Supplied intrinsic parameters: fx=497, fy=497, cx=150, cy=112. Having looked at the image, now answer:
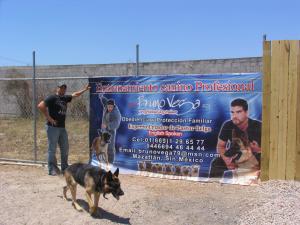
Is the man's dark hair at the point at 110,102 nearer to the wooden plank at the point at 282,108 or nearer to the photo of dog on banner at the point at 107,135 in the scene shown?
the photo of dog on banner at the point at 107,135

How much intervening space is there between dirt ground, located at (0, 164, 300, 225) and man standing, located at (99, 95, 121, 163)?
3.77ft

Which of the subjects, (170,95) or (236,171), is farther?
(170,95)

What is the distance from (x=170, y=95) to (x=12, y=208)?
3679 mm

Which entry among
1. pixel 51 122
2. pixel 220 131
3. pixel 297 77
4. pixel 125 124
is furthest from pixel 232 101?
pixel 51 122

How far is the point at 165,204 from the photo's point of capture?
7.75 meters

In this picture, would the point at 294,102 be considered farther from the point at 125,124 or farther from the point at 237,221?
the point at 125,124

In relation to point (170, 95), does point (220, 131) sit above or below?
below

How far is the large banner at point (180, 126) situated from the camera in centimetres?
899

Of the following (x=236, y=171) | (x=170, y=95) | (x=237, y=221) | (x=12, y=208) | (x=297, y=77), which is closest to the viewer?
(x=237, y=221)

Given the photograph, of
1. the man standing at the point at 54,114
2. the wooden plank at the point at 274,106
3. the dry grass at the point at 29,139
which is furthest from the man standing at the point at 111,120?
the wooden plank at the point at 274,106

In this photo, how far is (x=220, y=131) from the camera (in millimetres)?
9203

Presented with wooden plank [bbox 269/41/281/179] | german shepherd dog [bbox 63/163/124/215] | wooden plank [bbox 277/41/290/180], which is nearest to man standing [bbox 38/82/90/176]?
german shepherd dog [bbox 63/163/124/215]

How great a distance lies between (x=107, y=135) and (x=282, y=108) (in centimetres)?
373

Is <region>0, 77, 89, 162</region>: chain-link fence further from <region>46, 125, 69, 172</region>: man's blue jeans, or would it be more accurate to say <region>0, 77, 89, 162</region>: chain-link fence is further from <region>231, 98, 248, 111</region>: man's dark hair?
<region>231, 98, 248, 111</region>: man's dark hair
